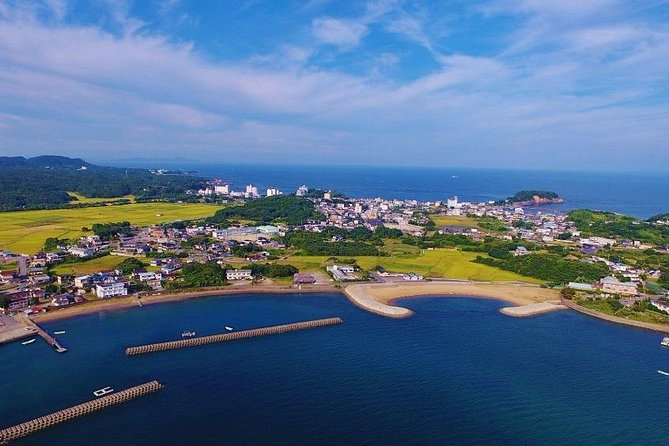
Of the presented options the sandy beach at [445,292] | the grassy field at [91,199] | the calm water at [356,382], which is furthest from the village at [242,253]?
the grassy field at [91,199]

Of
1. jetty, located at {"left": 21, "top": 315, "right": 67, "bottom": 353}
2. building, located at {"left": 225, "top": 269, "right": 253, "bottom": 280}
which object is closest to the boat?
jetty, located at {"left": 21, "top": 315, "right": 67, "bottom": 353}

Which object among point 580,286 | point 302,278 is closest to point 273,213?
point 302,278

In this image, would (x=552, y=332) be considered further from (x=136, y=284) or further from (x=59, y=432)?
(x=136, y=284)

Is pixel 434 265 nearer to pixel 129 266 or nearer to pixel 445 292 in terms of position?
pixel 445 292

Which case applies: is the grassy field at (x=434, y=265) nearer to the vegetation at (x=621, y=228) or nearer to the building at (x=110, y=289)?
the building at (x=110, y=289)

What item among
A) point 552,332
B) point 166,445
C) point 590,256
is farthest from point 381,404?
point 590,256

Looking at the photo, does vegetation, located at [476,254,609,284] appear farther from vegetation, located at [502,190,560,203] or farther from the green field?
vegetation, located at [502,190,560,203]
